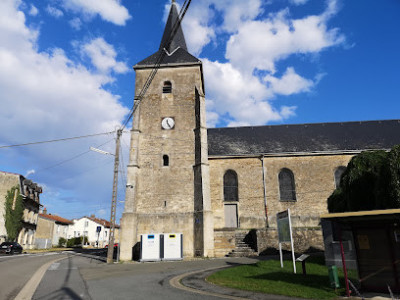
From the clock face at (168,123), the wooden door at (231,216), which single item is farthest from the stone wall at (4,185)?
the wooden door at (231,216)

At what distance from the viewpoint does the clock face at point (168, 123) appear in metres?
22.0

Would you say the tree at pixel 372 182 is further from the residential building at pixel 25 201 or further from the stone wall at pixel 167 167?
the residential building at pixel 25 201

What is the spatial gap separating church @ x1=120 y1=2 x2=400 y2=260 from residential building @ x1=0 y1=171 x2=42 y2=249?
22265mm

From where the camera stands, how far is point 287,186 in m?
23.3

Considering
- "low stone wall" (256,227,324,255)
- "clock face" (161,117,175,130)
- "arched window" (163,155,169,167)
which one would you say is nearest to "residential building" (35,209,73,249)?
"arched window" (163,155,169,167)

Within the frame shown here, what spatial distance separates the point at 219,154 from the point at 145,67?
943cm

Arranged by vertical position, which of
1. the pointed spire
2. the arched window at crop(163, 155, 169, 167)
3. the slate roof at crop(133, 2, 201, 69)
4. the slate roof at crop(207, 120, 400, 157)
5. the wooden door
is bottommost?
the wooden door

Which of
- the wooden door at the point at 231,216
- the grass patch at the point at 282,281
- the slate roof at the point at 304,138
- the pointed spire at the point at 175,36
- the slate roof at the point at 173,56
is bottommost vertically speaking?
the grass patch at the point at 282,281

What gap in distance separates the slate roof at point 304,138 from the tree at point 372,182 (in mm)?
12401

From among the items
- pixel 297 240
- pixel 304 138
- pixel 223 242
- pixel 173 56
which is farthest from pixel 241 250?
pixel 173 56

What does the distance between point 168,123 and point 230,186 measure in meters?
7.11

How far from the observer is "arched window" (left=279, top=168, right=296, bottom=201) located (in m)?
23.1

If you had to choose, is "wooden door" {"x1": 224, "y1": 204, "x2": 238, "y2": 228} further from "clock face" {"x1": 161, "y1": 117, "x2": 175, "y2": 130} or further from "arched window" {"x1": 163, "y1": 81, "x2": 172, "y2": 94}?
"arched window" {"x1": 163, "y1": 81, "x2": 172, "y2": 94}

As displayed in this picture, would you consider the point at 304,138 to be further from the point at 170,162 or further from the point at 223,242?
the point at 170,162
